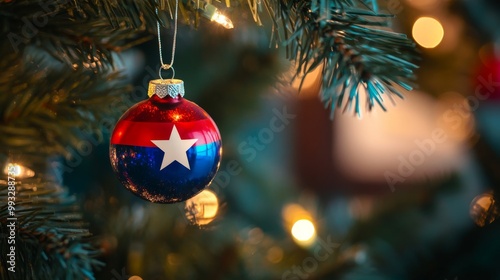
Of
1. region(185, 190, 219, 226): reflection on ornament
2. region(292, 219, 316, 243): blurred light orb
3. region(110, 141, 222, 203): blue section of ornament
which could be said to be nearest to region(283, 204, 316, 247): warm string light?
region(292, 219, 316, 243): blurred light orb

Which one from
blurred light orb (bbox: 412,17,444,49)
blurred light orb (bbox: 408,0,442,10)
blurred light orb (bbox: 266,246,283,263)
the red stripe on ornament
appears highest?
blurred light orb (bbox: 408,0,442,10)

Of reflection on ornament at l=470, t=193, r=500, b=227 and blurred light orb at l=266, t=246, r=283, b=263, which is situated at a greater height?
reflection on ornament at l=470, t=193, r=500, b=227

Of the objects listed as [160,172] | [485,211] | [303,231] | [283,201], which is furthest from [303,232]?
[160,172]

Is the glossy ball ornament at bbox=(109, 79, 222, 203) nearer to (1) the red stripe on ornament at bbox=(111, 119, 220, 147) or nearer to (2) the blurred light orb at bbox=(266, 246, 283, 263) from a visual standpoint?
(1) the red stripe on ornament at bbox=(111, 119, 220, 147)

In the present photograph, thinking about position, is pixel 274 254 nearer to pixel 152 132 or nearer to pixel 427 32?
pixel 152 132

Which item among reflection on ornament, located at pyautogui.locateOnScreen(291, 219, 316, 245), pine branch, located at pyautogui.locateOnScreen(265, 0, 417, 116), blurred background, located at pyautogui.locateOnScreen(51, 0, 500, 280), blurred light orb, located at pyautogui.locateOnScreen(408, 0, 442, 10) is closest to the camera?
pine branch, located at pyautogui.locateOnScreen(265, 0, 417, 116)

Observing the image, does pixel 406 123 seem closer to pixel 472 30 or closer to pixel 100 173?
pixel 472 30

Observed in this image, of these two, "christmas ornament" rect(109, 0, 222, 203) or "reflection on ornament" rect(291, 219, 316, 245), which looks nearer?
"christmas ornament" rect(109, 0, 222, 203)

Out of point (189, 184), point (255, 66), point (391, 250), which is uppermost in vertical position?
point (255, 66)

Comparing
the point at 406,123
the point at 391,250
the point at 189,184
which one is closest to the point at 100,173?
the point at 189,184
